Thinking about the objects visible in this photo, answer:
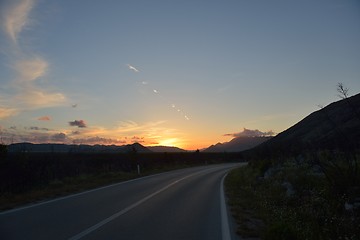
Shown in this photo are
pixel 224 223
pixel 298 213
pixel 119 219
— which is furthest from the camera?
pixel 298 213

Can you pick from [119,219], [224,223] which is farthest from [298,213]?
[119,219]

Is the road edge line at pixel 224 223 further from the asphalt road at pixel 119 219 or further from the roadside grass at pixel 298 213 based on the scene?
the roadside grass at pixel 298 213

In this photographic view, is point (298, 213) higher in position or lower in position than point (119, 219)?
lower

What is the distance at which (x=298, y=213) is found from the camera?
10.7m

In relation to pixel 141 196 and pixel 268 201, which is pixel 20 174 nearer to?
pixel 141 196

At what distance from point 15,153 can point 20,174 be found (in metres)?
1.13

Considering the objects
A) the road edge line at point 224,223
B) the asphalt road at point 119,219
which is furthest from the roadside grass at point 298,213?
the asphalt road at point 119,219

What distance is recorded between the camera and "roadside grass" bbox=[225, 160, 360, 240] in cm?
805

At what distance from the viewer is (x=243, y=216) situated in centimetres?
1155

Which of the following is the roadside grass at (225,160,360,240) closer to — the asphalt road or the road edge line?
the road edge line

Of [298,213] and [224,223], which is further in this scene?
[298,213]

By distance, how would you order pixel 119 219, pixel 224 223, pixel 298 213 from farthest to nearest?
1. pixel 298 213
2. pixel 119 219
3. pixel 224 223

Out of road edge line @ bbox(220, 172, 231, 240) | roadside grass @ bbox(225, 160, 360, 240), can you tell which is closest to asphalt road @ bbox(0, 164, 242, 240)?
road edge line @ bbox(220, 172, 231, 240)

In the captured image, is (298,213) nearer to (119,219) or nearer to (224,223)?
(224,223)
